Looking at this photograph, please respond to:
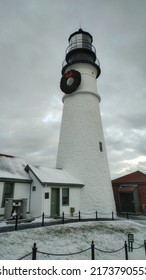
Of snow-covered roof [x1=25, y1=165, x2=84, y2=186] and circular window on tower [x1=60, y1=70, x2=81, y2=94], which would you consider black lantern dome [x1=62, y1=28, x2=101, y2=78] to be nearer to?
circular window on tower [x1=60, y1=70, x2=81, y2=94]

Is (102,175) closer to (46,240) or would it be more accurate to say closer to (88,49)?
(46,240)

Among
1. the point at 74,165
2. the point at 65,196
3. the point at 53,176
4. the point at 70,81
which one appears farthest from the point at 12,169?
the point at 70,81

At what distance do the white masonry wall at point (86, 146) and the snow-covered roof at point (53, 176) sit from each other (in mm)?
735

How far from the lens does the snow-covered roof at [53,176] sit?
15.6 meters

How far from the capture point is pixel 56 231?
10773 mm

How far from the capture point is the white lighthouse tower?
59.8 feet

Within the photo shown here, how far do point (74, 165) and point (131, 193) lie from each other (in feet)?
29.5

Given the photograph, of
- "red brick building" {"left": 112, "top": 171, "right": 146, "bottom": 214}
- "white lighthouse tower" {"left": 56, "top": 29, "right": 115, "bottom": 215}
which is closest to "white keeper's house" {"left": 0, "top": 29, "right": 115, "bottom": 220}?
"white lighthouse tower" {"left": 56, "top": 29, "right": 115, "bottom": 215}

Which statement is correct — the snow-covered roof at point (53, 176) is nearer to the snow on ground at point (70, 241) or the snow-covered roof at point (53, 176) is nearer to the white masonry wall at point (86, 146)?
the white masonry wall at point (86, 146)

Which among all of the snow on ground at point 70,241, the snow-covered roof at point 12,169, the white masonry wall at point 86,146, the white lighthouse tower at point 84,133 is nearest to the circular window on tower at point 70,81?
the white lighthouse tower at point 84,133

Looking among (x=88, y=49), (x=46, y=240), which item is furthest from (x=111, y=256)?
(x=88, y=49)

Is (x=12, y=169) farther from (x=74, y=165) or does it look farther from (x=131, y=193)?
(x=131, y=193)

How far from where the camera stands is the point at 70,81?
21.6 meters
